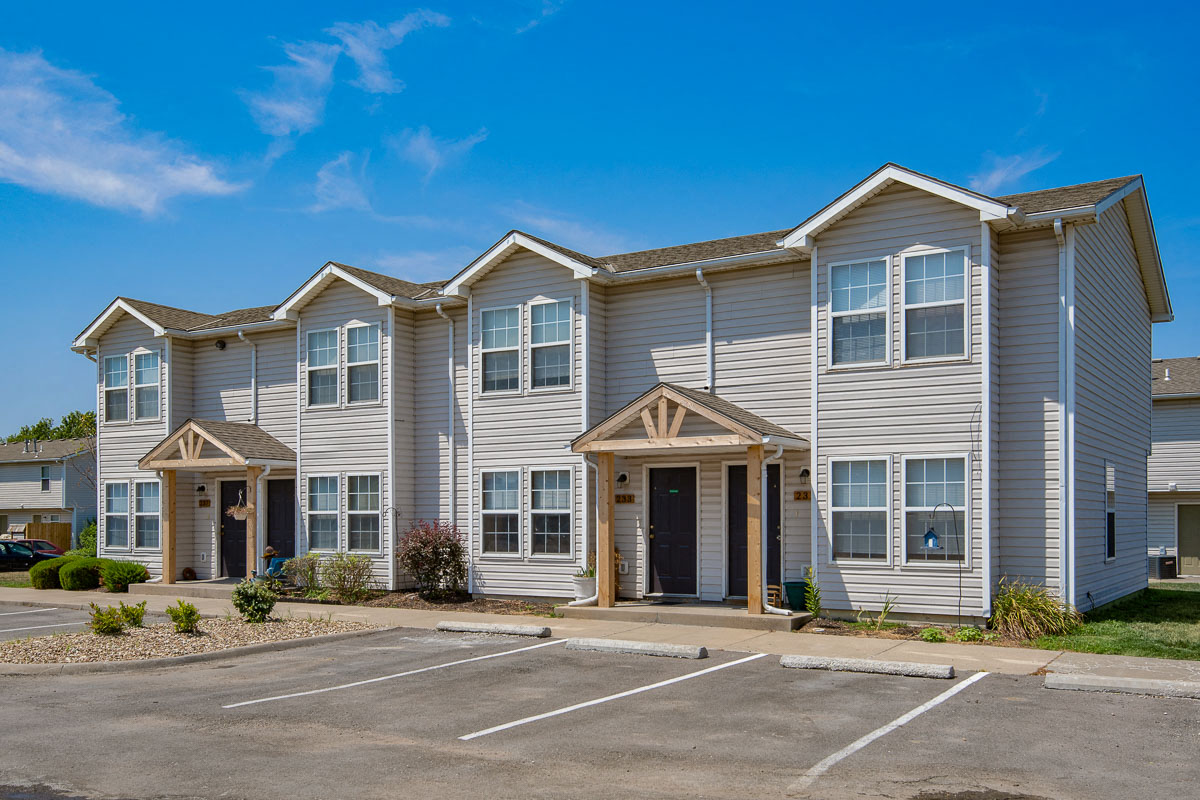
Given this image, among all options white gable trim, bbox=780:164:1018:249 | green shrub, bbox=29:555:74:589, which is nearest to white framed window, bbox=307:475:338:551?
green shrub, bbox=29:555:74:589

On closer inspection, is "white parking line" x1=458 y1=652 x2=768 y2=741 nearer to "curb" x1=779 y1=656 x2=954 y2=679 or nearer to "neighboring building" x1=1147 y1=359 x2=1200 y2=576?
"curb" x1=779 y1=656 x2=954 y2=679

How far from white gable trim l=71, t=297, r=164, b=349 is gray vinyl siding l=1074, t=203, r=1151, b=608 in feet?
62.4

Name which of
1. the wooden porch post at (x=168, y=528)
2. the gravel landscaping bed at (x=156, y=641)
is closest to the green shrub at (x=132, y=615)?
the gravel landscaping bed at (x=156, y=641)

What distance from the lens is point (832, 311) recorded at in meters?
15.9

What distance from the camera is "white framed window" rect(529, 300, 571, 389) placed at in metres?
18.8

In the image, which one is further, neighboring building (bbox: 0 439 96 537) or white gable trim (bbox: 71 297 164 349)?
neighboring building (bbox: 0 439 96 537)

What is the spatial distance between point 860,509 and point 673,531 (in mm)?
3666

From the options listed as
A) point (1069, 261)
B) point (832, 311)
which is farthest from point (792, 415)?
point (1069, 261)

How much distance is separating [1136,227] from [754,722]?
43.2 feet

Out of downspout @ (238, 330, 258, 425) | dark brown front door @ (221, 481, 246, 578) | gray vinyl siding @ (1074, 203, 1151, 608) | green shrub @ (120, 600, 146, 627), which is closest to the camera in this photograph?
green shrub @ (120, 600, 146, 627)

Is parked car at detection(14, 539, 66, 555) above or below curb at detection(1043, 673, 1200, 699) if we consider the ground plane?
below

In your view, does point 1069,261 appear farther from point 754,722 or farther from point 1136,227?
point 754,722

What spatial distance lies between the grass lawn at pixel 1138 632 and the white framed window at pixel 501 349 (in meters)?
10.2

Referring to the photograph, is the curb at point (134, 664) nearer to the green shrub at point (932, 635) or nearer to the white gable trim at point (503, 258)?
the white gable trim at point (503, 258)
